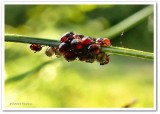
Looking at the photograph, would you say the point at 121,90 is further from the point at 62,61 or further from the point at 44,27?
the point at 44,27

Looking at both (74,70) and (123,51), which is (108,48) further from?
(74,70)

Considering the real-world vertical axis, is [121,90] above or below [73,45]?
below

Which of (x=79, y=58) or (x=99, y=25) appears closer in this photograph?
(x=79, y=58)

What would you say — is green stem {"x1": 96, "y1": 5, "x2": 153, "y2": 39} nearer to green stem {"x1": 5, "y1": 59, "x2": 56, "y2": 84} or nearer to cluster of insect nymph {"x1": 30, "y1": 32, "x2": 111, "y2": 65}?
cluster of insect nymph {"x1": 30, "y1": 32, "x2": 111, "y2": 65}

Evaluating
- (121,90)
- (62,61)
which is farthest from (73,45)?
(121,90)

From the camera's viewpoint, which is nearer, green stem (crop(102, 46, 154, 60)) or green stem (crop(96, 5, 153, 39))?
green stem (crop(102, 46, 154, 60))

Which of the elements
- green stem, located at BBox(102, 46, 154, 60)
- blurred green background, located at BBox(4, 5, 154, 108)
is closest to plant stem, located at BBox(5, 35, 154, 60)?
green stem, located at BBox(102, 46, 154, 60)
